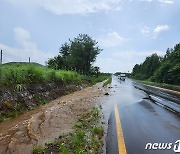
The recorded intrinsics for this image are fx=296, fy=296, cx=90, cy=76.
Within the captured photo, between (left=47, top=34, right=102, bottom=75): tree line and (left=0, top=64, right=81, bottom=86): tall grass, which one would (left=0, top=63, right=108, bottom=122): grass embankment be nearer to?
(left=0, top=64, right=81, bottom=86): tall grass

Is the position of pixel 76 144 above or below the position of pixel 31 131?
above

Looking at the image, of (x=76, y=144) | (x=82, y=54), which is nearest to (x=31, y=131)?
(x=76, y=144)

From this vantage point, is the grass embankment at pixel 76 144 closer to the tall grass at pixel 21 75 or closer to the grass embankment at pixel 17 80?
the grass embankment at pixel 17 80

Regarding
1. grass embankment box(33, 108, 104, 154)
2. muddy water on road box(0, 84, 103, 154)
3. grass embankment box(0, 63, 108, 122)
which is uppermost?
grass embankment box(0, 63, 108, 122)

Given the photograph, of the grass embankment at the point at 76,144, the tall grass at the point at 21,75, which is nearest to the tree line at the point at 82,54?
the tall grass at the point at 21,75

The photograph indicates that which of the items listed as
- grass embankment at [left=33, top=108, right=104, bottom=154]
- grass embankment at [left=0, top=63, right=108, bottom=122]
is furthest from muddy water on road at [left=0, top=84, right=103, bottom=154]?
grass embankment at [left=0, top=63, right=108, bottom=122]

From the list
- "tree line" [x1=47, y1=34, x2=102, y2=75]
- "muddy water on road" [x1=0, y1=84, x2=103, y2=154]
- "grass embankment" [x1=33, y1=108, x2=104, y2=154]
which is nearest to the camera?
"grass embankment" [x1=33, y1=108, x2=104, y2=154]

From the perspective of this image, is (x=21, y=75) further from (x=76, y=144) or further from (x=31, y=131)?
(x=76, y=144)

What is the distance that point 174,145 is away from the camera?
714 centimetres

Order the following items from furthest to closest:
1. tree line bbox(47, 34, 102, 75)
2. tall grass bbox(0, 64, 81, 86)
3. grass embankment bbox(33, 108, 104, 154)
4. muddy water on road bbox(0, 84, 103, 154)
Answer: tree line bbox(47, 34, 102, 75), tall grass bbox(0, 64, 81, 86), muddy water on road bbox(0, 84, 103, 154), grass embankment bbox(33, 108, 104, 154)

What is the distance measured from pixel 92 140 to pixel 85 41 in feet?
206

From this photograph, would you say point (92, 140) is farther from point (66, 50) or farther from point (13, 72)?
point (66, 50)

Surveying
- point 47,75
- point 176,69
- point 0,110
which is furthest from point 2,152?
point 176,69

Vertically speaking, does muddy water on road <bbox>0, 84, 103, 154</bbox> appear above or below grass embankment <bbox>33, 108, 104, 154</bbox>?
below
